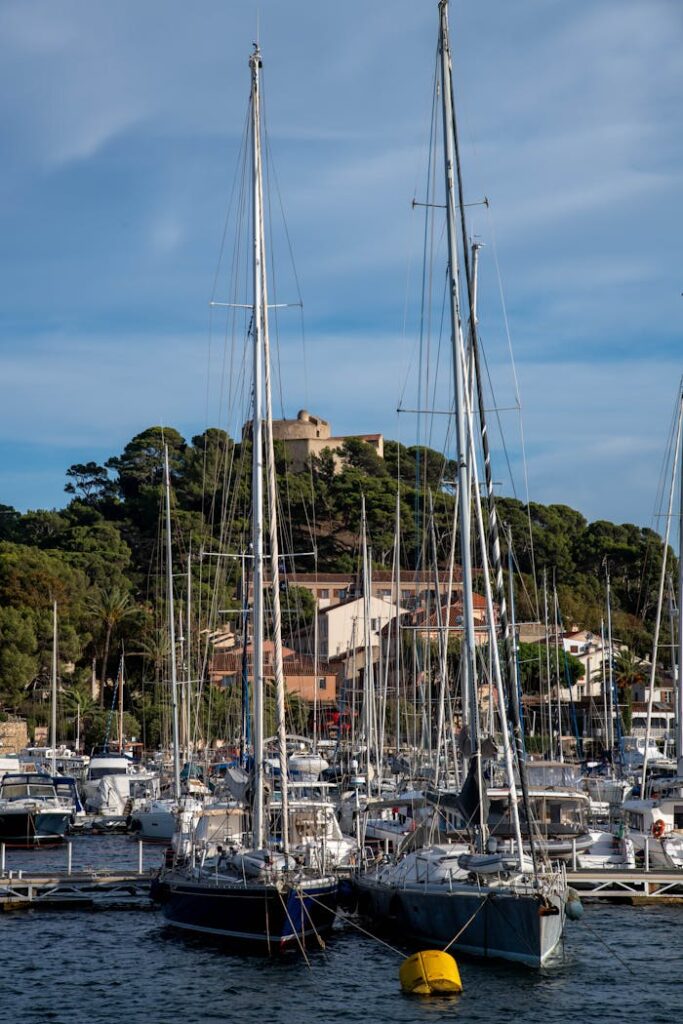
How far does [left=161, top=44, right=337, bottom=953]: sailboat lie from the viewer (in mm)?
27953

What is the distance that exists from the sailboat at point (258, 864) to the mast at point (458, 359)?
3950 millimetres

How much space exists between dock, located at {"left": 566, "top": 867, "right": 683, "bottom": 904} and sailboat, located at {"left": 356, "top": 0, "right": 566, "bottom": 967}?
651cm

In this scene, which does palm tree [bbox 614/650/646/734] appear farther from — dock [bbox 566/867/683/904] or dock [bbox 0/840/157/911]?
dock [bbox 0/840/157/911]

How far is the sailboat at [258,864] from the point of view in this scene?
91.7 feet

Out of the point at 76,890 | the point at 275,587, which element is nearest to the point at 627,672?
the point at 76,890

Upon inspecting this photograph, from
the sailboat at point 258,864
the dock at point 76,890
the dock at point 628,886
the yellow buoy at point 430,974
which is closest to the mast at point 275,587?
the sailboat at point 258,864

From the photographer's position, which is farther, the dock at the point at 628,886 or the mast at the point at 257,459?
the dock at the point at 628,886

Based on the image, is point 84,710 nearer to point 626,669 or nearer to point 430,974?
point 626,669

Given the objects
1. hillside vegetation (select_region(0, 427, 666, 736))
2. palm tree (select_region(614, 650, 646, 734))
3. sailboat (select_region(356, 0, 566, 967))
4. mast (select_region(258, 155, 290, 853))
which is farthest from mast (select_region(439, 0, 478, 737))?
palm tree (select_region(614, 650, 646, 734))

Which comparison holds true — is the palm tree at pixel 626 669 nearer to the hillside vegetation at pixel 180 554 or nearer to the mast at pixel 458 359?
the hillside vegetation at pixel 180 554

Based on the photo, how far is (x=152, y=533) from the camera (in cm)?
14038

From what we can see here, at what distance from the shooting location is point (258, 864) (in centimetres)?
2809

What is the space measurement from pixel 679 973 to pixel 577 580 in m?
109

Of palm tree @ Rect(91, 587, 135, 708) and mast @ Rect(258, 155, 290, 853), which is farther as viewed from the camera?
palm tree @ Rect(91, 587, 135, 708)
